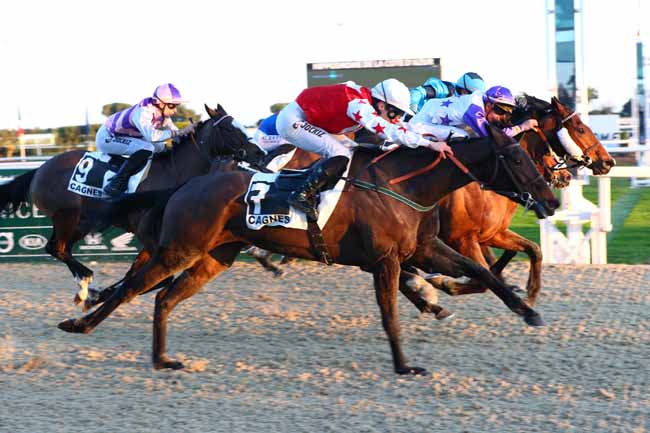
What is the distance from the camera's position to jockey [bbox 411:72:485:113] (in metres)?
8.12

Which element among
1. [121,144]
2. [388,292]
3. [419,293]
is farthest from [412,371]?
[121,144]

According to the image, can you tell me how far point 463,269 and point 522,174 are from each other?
29.0 inches

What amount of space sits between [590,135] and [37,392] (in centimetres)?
466

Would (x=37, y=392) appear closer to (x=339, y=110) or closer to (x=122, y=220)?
(x=122, y=220)

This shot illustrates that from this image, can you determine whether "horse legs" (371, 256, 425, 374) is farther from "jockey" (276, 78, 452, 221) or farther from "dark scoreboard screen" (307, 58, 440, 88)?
"dark scoreboard screen" (307, 58, 440, 88)

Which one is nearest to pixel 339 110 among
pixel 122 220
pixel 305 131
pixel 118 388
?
pixel 305 131

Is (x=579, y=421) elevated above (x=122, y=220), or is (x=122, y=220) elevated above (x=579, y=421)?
(x=122, y=220)

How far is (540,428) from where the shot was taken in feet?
13.9

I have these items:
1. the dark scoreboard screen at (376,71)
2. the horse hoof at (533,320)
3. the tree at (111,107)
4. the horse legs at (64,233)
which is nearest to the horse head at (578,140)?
the horse hoof at (533,320)

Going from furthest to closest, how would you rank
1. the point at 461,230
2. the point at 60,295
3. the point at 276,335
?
the point at 60,295, the point at 461,230, the point at 276,335

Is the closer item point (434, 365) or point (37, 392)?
point (37, 392)

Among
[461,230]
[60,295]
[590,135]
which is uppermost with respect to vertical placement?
[590,135]

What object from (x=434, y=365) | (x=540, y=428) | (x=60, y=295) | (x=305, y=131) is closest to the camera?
(x=540, y=428)

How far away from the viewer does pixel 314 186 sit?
17.7 ft
